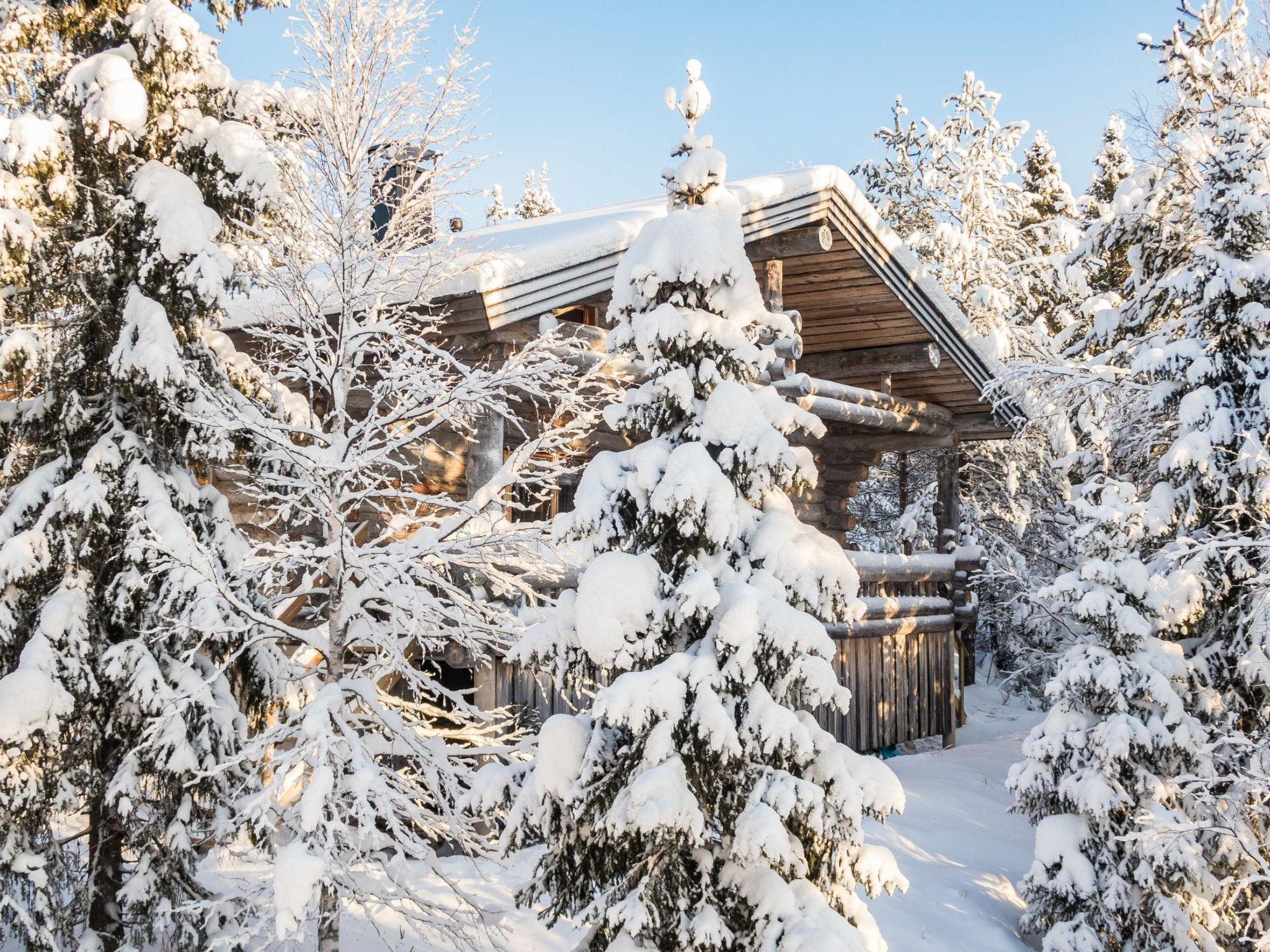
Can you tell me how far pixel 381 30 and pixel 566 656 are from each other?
167 inches

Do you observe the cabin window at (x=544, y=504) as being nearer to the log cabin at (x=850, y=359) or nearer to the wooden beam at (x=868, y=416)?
the log cabin at (x=850, y=359)

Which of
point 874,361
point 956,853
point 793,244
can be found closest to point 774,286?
point 793,244

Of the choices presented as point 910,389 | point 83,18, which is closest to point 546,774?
point 83,18

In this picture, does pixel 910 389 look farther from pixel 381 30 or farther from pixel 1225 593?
pixel 381 30

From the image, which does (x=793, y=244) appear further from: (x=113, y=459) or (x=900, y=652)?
(x=113, y=459)

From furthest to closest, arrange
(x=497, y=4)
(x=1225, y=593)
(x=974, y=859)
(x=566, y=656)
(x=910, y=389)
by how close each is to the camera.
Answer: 1. (x=910, y=389)
2. (x=974, y=859)
3. (x=1225, y=593)
4. (x=497, y=4)
5. (x=566, y=656)

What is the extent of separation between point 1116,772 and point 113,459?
→ 8.33 meters

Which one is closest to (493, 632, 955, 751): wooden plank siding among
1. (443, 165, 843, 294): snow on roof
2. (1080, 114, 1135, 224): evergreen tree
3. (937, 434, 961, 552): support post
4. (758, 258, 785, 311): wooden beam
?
(937, 434, 961, 552): support post

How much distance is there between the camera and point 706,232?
5828 millimetres

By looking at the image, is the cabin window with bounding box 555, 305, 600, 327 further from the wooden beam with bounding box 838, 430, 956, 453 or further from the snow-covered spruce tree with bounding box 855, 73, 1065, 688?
the snow-covered spruce tree with bounding box 855, 73, 1065, 688

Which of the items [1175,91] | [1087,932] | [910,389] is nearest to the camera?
[1087,932]

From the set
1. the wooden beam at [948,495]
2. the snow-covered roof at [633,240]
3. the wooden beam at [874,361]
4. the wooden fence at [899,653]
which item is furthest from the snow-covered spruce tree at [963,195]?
the wooden fence at [899,653]

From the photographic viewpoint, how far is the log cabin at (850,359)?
346 inches

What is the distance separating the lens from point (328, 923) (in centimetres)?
606
